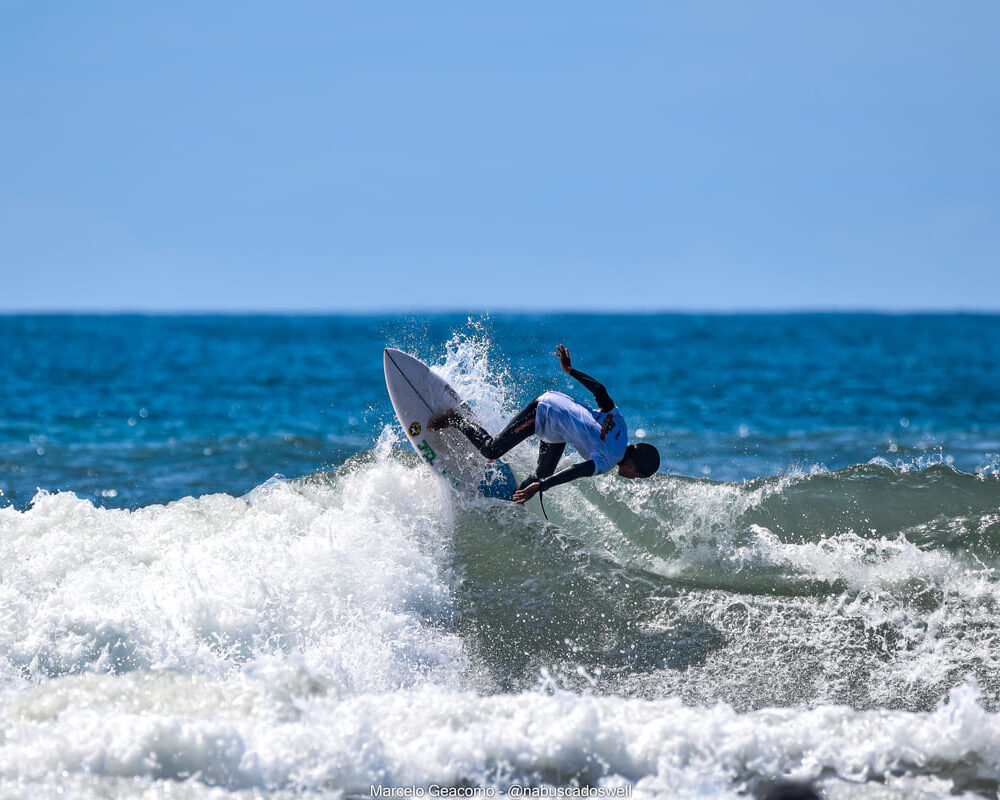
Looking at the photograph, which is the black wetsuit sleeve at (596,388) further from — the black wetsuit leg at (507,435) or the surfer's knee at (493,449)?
the surfer's knee at (493,449)

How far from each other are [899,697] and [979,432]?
14.6 meters

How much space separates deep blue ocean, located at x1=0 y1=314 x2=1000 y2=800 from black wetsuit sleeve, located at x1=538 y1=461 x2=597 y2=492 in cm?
78

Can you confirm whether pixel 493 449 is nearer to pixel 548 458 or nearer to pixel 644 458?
pixel 548 458

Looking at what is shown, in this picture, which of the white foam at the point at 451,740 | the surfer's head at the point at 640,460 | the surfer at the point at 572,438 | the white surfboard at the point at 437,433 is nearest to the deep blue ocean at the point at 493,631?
the white foam at the point at 451,740

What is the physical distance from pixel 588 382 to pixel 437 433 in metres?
1.95

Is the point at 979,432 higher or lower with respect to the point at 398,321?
lower

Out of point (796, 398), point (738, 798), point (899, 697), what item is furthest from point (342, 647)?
point (796, 398)

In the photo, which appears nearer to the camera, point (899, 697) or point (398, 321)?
point (899, 697)

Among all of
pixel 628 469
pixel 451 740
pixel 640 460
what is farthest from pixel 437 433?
pixel 451 740

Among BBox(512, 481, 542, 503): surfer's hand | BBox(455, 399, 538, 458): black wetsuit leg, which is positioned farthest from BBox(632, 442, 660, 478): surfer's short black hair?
BBox(455, 399, 538, 458): black wetsuit leg

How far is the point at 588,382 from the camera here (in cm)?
753

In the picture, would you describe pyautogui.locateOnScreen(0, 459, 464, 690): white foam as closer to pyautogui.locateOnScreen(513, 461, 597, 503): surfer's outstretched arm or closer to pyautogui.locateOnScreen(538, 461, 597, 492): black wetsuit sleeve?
pyautogui.locateOnScreen(513, 461, 597, 503): surfer's outstretched arm

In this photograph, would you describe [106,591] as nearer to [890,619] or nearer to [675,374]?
[890,619]

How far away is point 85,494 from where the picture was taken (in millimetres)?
12070
